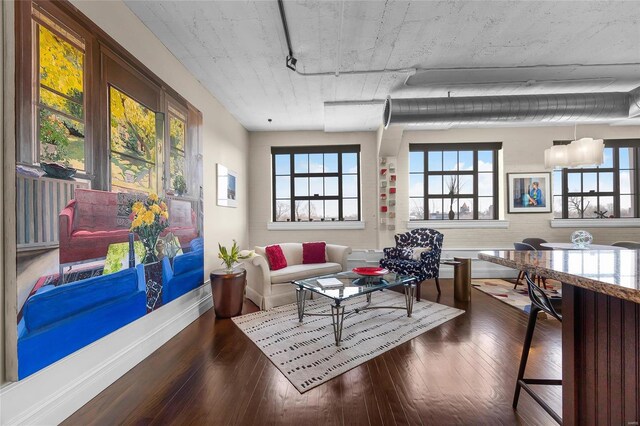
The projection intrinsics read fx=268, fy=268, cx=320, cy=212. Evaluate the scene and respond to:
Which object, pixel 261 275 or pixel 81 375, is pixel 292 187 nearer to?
pixel 261 275

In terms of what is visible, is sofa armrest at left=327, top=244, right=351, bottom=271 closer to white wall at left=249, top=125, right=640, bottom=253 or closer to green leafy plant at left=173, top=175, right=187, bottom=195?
white wall at left=249, top=125, right=640, bottom=253

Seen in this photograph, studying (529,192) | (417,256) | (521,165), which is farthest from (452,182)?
(417,256)

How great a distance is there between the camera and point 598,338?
114cm

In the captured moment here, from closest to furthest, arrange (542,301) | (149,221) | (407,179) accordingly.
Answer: (542,301)
(149,221)
(407,179)

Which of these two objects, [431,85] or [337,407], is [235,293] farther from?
[431,85]

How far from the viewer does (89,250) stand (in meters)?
1.86

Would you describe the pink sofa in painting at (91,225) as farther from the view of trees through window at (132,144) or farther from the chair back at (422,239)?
the chair back at (422,239)

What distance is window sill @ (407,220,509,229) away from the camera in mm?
5312

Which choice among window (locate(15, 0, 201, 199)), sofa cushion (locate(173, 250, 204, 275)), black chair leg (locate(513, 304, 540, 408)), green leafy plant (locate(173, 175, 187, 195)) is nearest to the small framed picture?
black chair leg (locate(513, 304, 540, 408))

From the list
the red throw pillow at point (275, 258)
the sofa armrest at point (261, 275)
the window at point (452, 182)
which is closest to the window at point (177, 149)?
the sofa armrest at point (261, 275)

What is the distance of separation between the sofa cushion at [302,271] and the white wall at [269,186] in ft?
3.87

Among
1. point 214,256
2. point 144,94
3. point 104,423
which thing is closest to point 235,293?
point 214,256

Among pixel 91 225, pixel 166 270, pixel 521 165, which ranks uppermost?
pixel 521 165

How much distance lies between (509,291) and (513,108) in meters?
2.83
